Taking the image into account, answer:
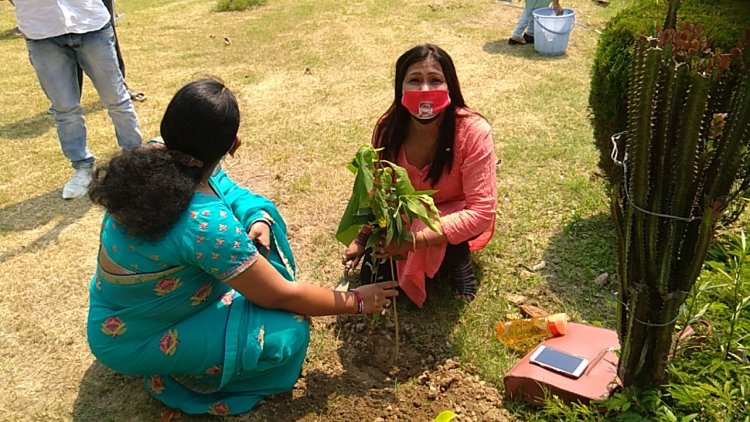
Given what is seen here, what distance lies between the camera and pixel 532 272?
3.34 m

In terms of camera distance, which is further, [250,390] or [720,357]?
[250,390]

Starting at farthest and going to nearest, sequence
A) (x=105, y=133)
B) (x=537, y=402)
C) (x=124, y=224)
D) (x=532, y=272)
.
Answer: (x=105, y=133)
(x=532, y=272)
(x=537, y=402)
(x=124, y=224)

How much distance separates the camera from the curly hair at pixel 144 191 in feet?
6.87

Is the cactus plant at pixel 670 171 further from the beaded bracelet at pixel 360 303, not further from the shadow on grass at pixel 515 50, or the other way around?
the shadow on grass at pixel 515 50

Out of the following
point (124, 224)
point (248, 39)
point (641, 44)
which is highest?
point (641, 44)

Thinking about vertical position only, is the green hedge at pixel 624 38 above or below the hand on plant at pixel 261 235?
above

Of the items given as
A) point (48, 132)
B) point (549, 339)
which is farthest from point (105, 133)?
point (549, 339)

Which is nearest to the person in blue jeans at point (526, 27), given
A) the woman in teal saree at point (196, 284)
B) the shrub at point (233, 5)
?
the shrub at point (233, 5)

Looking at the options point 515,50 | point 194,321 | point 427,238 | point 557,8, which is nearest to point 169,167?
point 194,321

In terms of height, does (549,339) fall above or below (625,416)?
below

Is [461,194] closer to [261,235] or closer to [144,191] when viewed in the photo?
[261,235]

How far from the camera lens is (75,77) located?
4.38 metres

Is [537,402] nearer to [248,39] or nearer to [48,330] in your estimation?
[48,330]

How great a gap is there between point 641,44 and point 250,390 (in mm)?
1841
